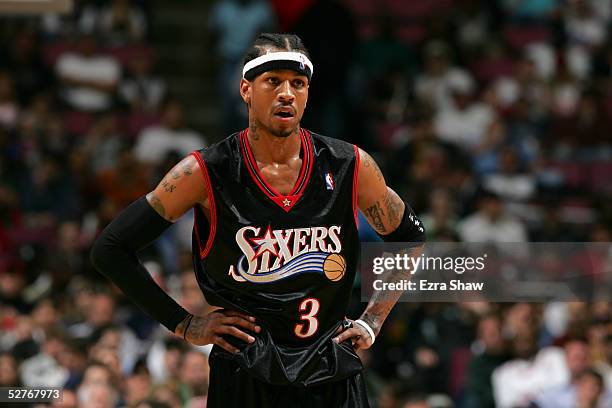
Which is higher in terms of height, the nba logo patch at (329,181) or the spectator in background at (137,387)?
the nba logo patch at (329,181)

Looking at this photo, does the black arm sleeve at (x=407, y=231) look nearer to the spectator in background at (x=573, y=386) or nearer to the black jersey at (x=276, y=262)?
the black jersey at (x=276, y=262)

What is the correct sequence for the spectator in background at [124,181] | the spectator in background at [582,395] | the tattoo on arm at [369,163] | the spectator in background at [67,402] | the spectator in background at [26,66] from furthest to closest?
the spectator in background at [26,66] → the spectator in background at [124,181] → the spectator in background at [582,395] → the spectator in background at [67,402] → the tattoo on arm at [369,163]

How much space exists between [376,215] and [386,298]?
0.38 metres

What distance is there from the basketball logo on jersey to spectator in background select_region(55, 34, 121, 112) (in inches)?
386

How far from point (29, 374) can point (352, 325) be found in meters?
5.24

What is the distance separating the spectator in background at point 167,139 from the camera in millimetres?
13375

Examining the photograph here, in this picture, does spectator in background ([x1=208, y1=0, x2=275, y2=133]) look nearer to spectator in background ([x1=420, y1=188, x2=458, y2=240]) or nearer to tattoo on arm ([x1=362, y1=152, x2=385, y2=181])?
spectator in background ([x1=420, y1=188, x2=458, y2=240])

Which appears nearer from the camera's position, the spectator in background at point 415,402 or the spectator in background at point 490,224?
the spectator in background at point 415,402

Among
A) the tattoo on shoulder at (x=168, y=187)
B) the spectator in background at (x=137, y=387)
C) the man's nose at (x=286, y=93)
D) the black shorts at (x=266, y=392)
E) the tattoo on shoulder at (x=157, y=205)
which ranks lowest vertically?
the spectator in background at (x=137, y=387)

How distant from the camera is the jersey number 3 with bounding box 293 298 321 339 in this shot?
14.8ft

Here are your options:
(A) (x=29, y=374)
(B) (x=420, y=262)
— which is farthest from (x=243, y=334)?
(A) (x=29, y=374)

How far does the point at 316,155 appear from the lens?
468 centimetres

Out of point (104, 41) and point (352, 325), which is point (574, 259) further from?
point (104, 41)

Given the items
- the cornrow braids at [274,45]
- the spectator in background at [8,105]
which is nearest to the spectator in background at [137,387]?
the cornrow braids at [274,45]
